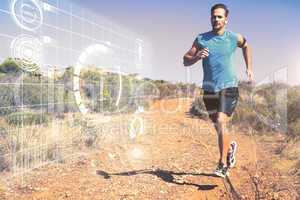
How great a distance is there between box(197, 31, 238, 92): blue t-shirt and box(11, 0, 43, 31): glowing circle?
221 centimetres

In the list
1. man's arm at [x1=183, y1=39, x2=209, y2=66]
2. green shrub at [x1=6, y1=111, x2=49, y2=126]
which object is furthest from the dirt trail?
man's arm at [x1=183, y1=39, x2=209, y2=66]

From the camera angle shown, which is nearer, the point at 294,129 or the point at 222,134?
the point at 222,134

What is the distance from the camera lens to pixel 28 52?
19.4 feet

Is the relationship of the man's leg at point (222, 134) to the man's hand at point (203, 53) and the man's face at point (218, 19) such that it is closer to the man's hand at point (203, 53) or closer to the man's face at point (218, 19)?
the man's hand at point (203, 53)

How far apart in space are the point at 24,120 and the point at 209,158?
9.82 feet

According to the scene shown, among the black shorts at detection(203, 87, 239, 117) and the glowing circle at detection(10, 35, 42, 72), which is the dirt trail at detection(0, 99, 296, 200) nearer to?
the black shorts at detection(203, 87, 239, 117)

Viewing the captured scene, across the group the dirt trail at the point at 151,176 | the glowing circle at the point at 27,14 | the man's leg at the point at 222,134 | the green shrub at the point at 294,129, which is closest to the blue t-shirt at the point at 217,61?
the man's leg at the point at 222,134

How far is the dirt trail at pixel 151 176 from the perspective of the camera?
194 inches

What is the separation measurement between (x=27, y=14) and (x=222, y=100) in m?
2.69

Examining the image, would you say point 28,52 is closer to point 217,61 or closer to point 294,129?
point 217,61

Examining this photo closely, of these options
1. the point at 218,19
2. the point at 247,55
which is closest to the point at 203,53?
the point at 218,19

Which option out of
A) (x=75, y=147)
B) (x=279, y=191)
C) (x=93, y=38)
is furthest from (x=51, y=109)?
(x=279, y=191)

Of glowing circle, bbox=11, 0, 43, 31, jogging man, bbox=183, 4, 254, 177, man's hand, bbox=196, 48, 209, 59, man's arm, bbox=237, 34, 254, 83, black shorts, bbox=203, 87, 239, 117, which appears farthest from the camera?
glowing circle, bbox=11, 0, 43, 31

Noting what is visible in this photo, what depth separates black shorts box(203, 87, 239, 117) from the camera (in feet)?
15.4
